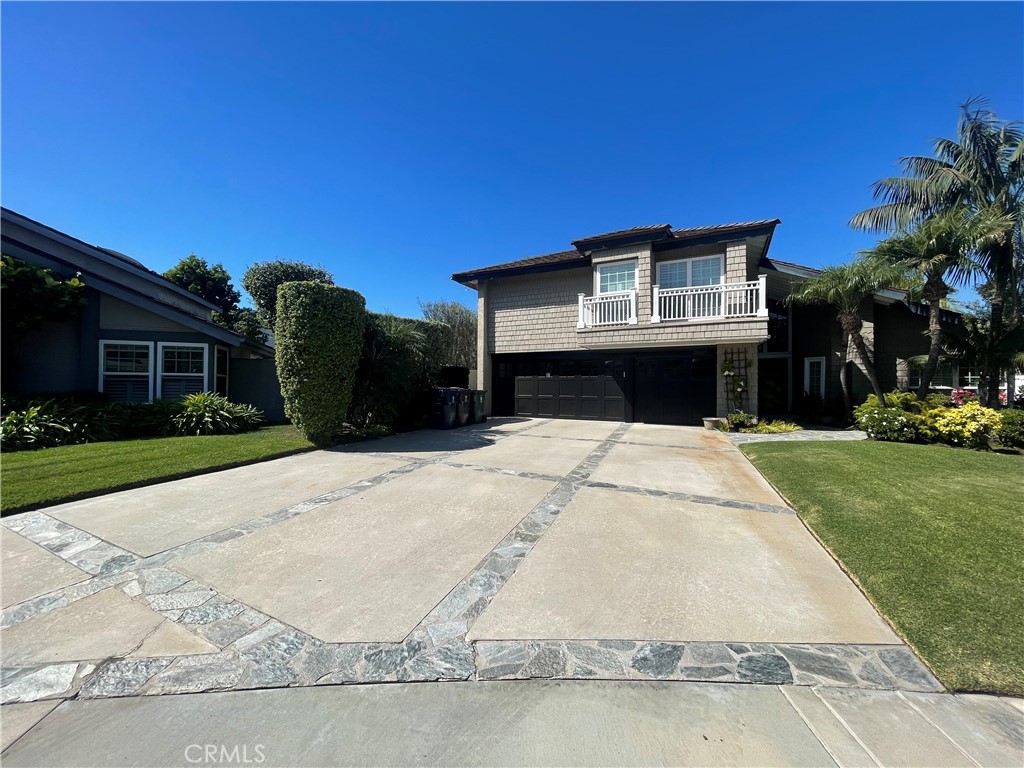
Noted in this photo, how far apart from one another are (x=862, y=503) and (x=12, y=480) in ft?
36.4

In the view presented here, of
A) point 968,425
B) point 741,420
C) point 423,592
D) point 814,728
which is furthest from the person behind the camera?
point 741,420

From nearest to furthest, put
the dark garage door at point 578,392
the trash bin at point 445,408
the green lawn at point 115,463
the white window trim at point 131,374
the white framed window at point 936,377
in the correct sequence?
the green lawn at point 115,463 → the white window trim at point 131,374 → the white framed window at point 936,377 → the trash bin at point 445,408 → the dark garage door at point 578,392

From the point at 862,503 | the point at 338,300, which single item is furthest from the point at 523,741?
the point at 338,300

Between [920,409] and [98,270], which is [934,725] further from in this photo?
[98,270]

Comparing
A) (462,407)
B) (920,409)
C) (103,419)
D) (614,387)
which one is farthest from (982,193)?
(103,419)

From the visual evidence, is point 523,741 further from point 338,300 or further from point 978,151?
point 978,151

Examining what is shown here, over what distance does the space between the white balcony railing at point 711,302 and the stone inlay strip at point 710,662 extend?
34.5 ft

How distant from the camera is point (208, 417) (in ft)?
32.0

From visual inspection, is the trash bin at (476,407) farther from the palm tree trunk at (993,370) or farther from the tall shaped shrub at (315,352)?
the palm tree trunk at (993,370)

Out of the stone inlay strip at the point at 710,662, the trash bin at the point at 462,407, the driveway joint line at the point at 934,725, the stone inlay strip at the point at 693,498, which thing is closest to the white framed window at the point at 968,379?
the stone inlay strip at the point at 693,498

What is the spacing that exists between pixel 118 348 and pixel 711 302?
17.1m

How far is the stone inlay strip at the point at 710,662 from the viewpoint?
2145 mm

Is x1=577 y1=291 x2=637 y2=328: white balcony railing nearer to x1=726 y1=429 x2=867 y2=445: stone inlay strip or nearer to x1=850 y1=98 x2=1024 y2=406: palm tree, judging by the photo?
x1=726 y1=429 x2=867 y2=445: stone inlay strip

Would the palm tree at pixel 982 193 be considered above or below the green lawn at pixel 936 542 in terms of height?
above
